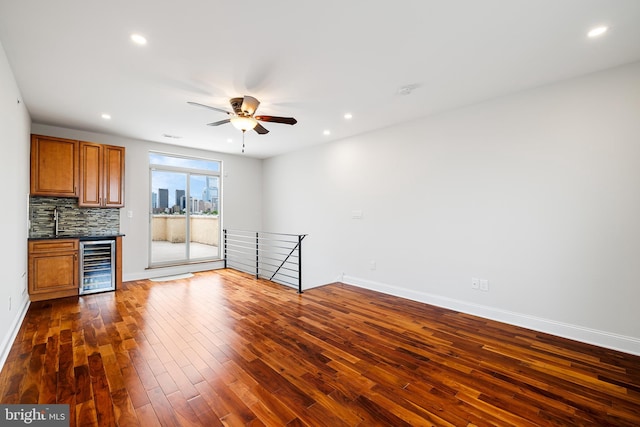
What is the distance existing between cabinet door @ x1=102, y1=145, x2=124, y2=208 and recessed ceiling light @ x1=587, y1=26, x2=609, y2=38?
6.28m

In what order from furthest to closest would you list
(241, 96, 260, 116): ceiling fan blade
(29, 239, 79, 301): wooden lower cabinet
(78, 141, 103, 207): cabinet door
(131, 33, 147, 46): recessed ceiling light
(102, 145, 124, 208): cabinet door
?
1. (102, 145, 124, 208): cabinet door
2. (78, 141, 103, 207): cabinet door
3. (29, 239, 79, 301): wooden lower cabinet
4. (241, 96, 260, 116): ceiling fan blade
5. (131, 33, 147, 46): recessed ceiling light

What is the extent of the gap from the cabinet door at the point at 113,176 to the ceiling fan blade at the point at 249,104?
10.4ft

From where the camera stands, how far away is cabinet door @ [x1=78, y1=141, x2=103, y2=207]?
457cm

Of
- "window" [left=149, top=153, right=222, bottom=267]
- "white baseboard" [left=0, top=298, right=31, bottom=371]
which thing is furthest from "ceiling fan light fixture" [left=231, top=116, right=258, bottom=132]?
"window" [left=149, top=153, right=222, bottom=267]

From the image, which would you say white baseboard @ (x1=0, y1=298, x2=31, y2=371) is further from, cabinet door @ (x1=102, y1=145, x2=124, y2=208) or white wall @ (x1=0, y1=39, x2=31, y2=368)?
cabinet door @ (x1=102, y1=145, x2=124, y2=208)

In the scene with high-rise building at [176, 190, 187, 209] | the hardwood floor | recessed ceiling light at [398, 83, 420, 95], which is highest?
recessed ceiling light at [398, 83, 420, 95]

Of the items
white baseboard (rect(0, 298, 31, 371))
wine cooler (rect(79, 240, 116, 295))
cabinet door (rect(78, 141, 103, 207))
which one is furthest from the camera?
cabinet door (rect(78, 141, 103, 207))

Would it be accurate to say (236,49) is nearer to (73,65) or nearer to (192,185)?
(73,65)

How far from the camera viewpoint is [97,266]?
179 inches

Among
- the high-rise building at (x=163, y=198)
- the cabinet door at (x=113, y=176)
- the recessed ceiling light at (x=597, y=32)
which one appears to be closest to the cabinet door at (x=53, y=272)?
the cabinet door at (x=113, y=176)

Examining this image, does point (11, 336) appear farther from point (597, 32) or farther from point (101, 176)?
point (597, 32)

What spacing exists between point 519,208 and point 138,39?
13.5 ft

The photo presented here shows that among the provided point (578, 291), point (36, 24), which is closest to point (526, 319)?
point (578, 291)

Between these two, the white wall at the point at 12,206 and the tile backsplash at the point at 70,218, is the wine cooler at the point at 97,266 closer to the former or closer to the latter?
the tile backsplash at the point at 70,218
